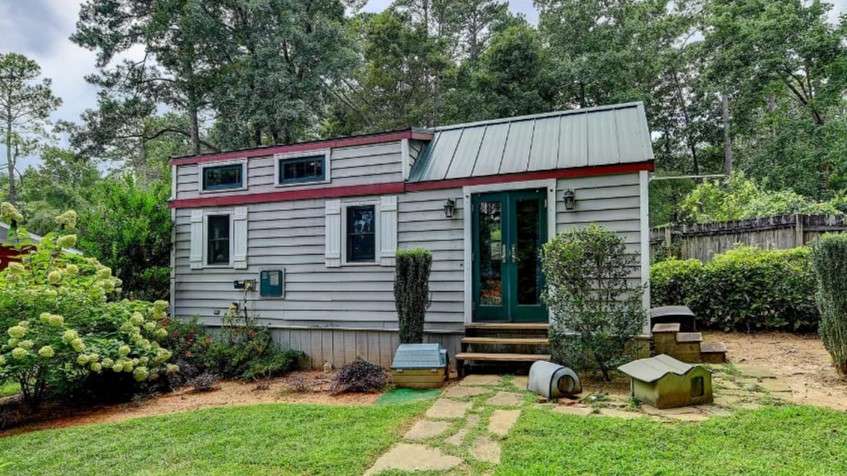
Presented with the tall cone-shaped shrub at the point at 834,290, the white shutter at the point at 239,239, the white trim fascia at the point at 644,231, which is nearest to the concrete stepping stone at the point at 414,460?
the white trim fascia at the point at 644,231

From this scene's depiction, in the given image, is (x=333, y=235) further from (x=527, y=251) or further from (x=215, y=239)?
(x=527, y=251)

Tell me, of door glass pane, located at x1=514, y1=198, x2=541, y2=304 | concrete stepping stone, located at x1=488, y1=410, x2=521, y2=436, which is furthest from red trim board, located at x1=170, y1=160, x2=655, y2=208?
concrete stepping stone, located at x1=488, y1=410, x2=521, y2=436

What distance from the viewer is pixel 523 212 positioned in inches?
238

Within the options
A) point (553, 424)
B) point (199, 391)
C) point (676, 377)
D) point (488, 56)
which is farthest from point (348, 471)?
point (488, 56)

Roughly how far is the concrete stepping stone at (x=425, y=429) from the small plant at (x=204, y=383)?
131 inches

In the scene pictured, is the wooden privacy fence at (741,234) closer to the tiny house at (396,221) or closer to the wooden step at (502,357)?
the tiny house at (396,221)

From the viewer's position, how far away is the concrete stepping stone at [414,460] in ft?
10.0

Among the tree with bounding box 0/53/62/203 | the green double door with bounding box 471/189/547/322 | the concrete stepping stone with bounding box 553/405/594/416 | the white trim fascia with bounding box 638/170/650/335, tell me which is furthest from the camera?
the tree with bounding box 0/53/62/203

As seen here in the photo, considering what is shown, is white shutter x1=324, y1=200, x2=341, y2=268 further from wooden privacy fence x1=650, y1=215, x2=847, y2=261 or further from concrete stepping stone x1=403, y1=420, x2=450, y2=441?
wooden privacy fence x1=650, y1=215, x2=847, y2=261

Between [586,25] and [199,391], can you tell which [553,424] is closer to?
[199,391]

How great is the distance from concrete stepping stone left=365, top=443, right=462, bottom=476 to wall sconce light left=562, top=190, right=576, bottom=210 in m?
3.50

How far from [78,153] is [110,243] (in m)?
11.7

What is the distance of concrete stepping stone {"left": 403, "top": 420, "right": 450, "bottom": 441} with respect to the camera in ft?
11.9

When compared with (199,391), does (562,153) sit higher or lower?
higher
